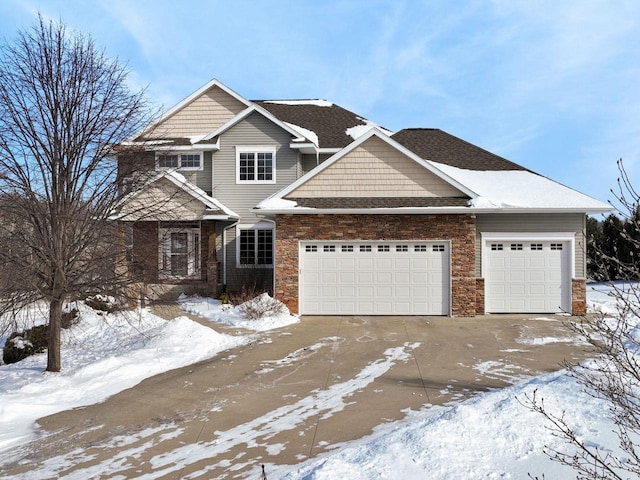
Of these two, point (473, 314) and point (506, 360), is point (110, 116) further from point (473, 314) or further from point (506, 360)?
point (473, 314)

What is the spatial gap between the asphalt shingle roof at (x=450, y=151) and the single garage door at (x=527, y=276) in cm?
430

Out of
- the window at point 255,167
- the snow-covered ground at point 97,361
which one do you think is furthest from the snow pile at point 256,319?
the window at point 255,167

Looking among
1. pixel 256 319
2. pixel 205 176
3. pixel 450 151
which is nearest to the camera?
pixel 256 319

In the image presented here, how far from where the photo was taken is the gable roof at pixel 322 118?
845 inches

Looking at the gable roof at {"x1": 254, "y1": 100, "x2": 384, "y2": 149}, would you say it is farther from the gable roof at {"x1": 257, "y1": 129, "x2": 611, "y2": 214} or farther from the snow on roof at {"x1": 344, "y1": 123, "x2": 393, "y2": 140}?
the gable roof at {"x1": 257, "y1": 129, "x2": 611, "y2": 214}

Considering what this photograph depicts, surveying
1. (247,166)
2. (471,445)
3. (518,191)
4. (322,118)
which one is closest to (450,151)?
(518,191)

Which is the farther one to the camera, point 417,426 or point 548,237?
point 548,237

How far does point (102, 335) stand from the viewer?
12922 mm

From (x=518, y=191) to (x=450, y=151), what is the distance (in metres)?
4.22

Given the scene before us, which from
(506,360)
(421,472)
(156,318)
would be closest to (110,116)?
(156,318)

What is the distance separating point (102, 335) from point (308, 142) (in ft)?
33.7

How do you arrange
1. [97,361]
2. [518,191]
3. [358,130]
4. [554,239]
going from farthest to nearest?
[358,130], [518,191], [554,239], [97,361]

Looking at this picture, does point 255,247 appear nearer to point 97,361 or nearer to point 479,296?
point 479,296

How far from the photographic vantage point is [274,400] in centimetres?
756
